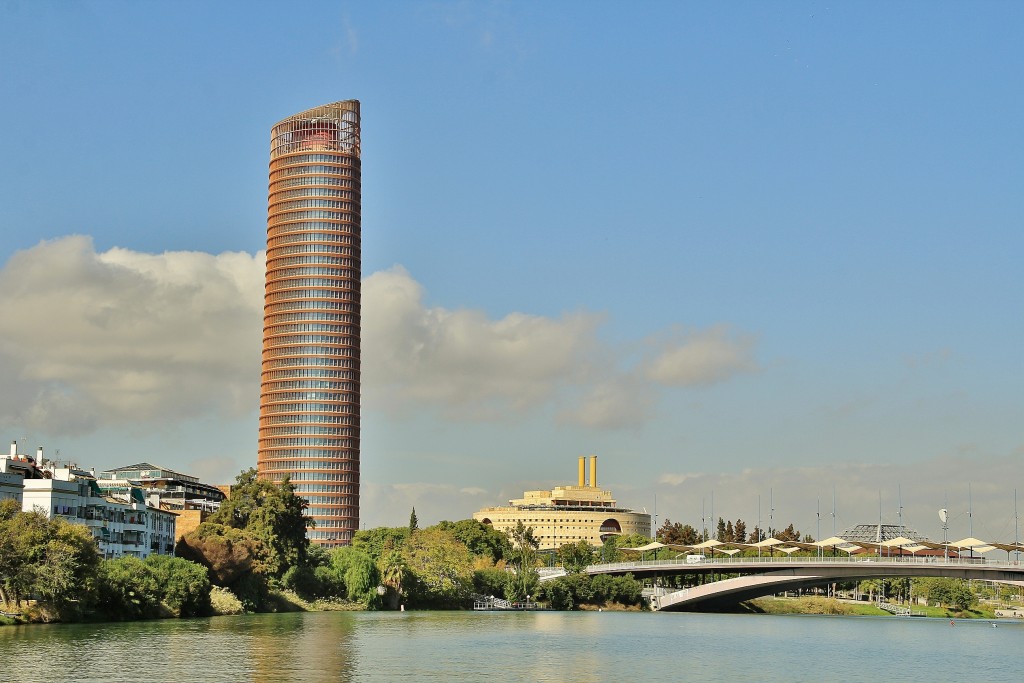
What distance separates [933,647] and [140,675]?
63.7 metres

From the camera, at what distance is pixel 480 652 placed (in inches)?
3196

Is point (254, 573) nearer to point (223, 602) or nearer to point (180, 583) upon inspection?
point (223, 602)

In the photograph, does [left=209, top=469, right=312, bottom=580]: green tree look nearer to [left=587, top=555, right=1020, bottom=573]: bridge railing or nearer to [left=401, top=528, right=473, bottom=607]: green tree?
[left=401, top=528, right=473, bottom=607]: green tree

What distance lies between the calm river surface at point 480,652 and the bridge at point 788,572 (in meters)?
12.8

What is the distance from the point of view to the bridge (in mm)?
135875

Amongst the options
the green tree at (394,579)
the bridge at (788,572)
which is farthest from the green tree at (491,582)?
the green tree at (394,579)

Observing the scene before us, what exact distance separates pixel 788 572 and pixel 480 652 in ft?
271

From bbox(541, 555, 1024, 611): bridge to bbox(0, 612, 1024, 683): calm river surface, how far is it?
12.8m

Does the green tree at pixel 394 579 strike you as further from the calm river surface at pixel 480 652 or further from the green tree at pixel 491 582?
the calm river surface at pixel 480 652

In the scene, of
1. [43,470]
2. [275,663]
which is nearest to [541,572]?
[43,470]

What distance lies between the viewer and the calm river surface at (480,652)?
65.7 meters

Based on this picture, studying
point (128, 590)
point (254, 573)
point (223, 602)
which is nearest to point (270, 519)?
point (254, 573)

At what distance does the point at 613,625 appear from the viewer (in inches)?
4808

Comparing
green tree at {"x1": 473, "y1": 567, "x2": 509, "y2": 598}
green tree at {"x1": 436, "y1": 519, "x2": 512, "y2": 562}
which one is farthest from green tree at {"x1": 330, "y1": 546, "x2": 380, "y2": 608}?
green tree at {"x1": 436, "y1": 519, "x2": 512, "y2": 562}
